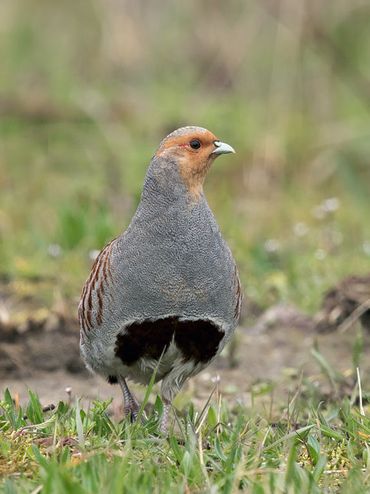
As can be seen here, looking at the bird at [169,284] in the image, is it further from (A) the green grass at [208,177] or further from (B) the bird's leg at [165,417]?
(A) the green grass at [208,177]

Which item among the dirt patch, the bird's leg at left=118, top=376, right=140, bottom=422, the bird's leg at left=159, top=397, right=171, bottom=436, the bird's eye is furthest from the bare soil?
the bird's eye

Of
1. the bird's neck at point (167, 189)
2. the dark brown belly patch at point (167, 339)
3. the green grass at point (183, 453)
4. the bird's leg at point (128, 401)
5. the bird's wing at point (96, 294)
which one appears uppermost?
the bird's neck at point (167, 189)

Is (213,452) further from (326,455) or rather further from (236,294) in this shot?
(236,294)

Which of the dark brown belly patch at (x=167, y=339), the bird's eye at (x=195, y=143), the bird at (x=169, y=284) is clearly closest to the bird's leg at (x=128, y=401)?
the bird at (x=169, y=284)

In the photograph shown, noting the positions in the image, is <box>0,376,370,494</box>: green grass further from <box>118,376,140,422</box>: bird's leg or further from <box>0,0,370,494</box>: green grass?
<box>118,376,140,422</box>: bird's leg

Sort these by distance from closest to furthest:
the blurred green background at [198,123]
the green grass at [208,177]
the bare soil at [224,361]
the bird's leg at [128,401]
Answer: the green grass at [208,177]
the bird's leg at [128,401]
the bare soil at [224,361]
the blurred green background at [198,123]

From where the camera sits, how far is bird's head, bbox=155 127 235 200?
449 cm

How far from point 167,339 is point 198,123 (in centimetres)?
559

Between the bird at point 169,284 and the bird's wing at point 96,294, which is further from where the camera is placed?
the bird's wing at point 96,294

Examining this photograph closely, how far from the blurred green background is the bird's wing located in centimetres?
160

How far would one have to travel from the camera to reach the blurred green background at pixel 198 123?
7105 mm

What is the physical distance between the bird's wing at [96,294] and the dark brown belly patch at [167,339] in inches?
6.4

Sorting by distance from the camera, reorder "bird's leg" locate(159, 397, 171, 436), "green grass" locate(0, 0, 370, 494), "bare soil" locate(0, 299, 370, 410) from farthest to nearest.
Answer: "bare soil" locate(0, 299, 370, 410)
"bird's leg" locate(159, 397, 171, 436)
"green grass" locate(0, 0, 370, 494)

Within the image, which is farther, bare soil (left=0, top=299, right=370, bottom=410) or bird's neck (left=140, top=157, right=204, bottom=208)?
bare soil (left=0, top=299, right=370, bottom=410)
